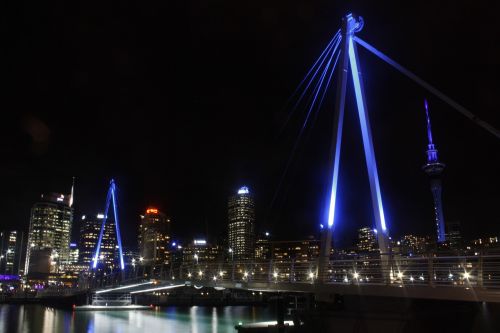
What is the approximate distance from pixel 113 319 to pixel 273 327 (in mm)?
28449

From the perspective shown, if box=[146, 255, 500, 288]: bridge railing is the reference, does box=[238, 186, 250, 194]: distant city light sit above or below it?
above

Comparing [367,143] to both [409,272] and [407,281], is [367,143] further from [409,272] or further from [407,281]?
[407,281]

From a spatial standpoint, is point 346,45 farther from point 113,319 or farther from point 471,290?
point 113,319

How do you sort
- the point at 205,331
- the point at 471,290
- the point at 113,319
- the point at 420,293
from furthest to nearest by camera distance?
the point at 113,319 < the point at 205,331 < the point at 420,293 < the point at 471,290

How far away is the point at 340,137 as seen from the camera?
22.0 m

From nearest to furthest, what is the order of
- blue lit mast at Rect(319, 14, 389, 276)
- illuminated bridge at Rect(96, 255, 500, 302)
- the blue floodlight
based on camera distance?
illuminated bridge at Rect(96, 255, 500, 302) < blue lit mast at Rect(319, 14, 389, 276) < the blue floodlight

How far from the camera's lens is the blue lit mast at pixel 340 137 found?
20.4m

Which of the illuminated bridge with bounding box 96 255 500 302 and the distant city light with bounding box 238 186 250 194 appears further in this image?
the distant city light with bounding box 238 186 250 194

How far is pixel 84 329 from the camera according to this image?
151 feet

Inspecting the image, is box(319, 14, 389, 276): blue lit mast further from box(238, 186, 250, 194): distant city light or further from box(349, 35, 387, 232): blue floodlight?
box(238, 186, 250, 194): distant city light

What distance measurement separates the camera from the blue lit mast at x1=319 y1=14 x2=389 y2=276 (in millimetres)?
20422

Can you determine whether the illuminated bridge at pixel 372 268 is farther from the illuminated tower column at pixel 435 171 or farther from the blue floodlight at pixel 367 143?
the illuminated tower column at pixel 435 171

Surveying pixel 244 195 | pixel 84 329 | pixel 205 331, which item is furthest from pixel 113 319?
pixel 244 195

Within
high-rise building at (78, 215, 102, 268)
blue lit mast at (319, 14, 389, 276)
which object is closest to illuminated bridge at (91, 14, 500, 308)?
blue lit mast at (319, 14, 389, 276)
